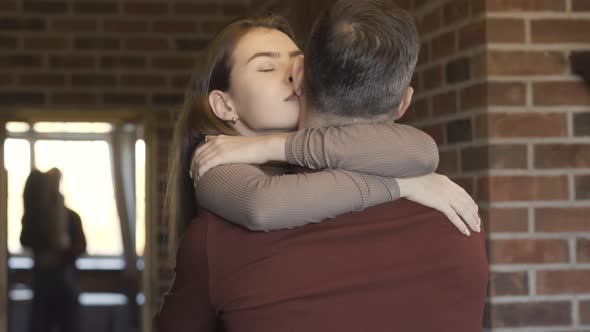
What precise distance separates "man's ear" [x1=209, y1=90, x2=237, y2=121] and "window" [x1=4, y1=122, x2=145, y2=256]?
306 centimetres

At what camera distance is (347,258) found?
4.23ft

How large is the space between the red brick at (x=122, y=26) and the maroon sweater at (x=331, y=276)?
3.41 m

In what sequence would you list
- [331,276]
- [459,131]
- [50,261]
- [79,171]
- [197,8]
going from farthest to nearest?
[79,171] < [50,261] < [197,8] < [459,131] < [331,276]

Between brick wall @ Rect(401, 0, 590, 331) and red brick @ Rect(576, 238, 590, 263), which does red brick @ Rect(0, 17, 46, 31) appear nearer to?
brick wall @ Rect(401, 0, 590, 331)

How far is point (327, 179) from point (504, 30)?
4.15 feet

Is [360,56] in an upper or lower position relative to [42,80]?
lower

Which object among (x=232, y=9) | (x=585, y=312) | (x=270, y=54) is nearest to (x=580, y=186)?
(x=585, y=312)

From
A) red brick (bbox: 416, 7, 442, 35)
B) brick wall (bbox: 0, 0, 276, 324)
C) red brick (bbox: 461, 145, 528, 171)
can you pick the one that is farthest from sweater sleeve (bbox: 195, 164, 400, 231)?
brick wall (bbox: 0, 0, 276, 324)

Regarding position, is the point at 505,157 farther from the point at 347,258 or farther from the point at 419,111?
the point at 347,258

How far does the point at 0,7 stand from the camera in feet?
14.7

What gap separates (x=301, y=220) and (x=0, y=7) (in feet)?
11.6

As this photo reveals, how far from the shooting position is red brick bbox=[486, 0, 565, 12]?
246 centimetres

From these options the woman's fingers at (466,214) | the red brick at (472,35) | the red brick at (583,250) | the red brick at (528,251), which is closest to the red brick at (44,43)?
the red brick at (472,35)

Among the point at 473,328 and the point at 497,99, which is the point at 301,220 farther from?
the point at 497,99
